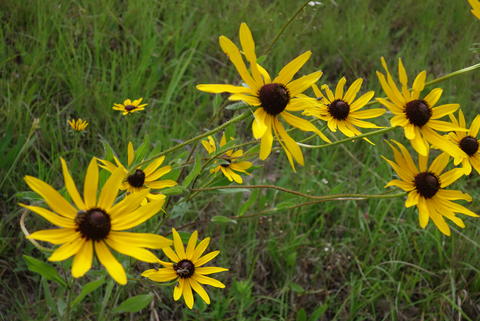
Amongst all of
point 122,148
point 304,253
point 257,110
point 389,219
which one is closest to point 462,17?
point 389,219

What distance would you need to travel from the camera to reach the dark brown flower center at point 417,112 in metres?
1.27

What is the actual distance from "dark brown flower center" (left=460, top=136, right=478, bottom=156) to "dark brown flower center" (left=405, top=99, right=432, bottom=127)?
1.07 ft

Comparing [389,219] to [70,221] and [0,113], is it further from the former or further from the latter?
[0,113]

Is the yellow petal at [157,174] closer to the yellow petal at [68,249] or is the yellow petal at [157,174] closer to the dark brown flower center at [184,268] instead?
the dark brown flower center at [184,268]

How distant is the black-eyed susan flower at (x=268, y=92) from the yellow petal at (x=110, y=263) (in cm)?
41

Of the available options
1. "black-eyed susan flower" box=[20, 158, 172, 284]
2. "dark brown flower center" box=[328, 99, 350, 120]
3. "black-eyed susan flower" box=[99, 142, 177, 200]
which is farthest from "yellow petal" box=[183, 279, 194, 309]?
"dark brown flower center" box=[328, 99, 350, 120]

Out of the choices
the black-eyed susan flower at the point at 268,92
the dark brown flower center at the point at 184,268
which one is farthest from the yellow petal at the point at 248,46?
the dark brown flower center at the point at 184,268

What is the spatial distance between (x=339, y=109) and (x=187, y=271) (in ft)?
2.46

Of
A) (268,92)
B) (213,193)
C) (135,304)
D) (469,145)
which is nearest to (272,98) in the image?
(268,92)

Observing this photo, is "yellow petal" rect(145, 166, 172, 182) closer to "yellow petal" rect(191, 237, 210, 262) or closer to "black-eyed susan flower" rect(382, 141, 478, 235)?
"yellow petal" rect(191, 237, 210, 262)

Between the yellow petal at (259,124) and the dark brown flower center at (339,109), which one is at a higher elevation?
the dark brown flower center at (339,109)

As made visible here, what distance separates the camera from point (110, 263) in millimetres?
909

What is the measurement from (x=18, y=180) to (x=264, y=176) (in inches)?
48.0

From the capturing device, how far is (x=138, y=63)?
255 cm
